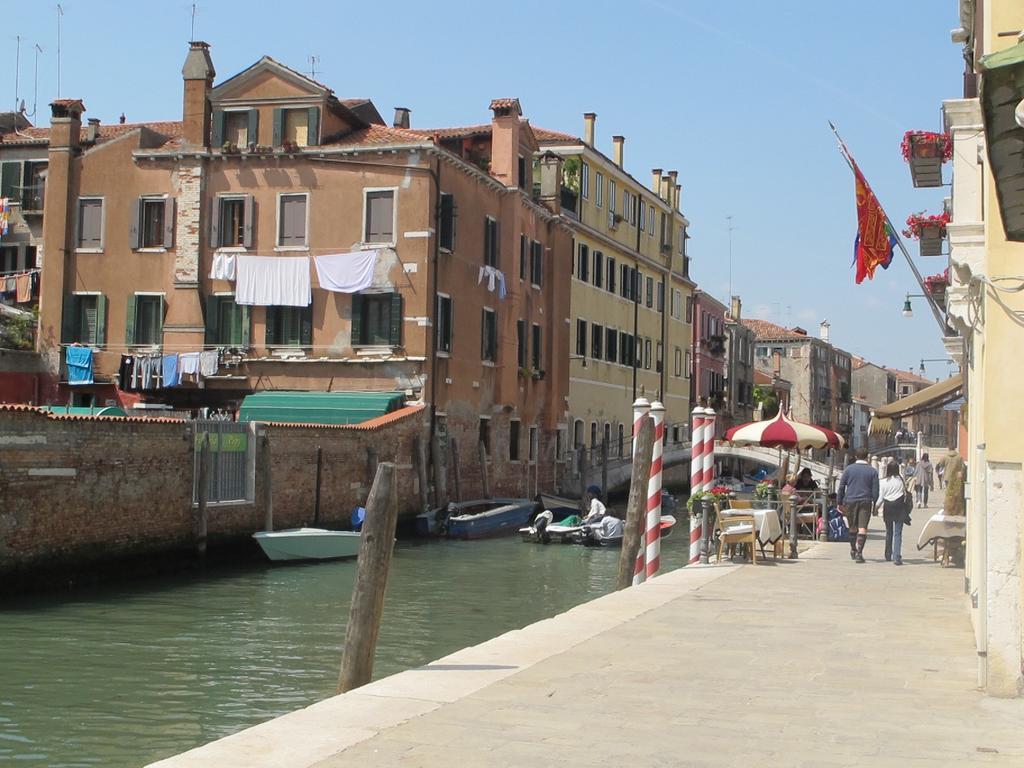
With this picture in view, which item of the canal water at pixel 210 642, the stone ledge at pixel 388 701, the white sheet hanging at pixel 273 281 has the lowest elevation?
the canal water at pixel 210 642

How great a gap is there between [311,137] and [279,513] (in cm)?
1061

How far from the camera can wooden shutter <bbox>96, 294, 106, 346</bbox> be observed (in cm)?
3244

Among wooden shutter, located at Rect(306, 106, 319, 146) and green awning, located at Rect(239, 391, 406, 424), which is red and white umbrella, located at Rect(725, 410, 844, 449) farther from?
wooden shutter, located at Rect(306, 106, 319, 146)

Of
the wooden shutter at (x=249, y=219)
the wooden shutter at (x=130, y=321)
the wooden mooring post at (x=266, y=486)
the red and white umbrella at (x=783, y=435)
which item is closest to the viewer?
the red and white umbrella at (x=783, y=435)

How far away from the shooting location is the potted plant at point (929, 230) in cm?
1452

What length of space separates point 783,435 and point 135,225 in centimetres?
1803

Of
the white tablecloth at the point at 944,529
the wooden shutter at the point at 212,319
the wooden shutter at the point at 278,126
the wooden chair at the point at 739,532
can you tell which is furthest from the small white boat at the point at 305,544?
the wooden shutter at the point at 278,126

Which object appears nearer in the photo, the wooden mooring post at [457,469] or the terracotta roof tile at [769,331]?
the wooden mooring post at [457,469]

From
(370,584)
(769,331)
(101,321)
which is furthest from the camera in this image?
(769,331)

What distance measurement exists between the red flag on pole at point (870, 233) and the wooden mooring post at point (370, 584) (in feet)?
30.5

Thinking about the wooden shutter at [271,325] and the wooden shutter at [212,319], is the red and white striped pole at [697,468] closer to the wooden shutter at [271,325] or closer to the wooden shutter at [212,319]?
the wooden shutter at [271,325]

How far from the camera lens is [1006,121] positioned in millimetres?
4473

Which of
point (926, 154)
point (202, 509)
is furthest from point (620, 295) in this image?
point (926, 154)

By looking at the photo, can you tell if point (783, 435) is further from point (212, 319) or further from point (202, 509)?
point (212, 319)
